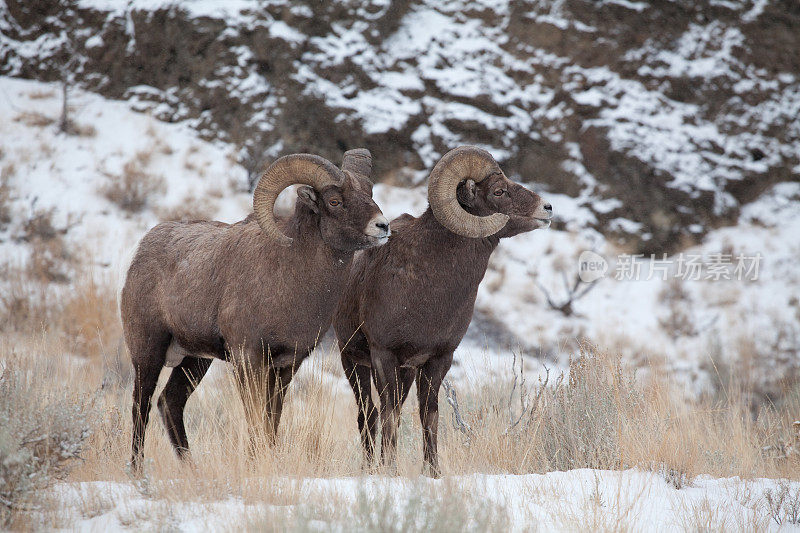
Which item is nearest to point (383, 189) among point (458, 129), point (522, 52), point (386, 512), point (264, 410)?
point (458, 129)

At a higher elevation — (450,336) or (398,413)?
(450,336)

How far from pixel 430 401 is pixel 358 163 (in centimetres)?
165

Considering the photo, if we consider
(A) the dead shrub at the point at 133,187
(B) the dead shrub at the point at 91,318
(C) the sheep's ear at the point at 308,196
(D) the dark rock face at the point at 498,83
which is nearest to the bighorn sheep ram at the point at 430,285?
(C) the sheep's ear at the point at 308,196

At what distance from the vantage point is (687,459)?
488 centimetres

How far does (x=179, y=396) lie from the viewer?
527 centimetres

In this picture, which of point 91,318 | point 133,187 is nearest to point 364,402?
point 91,318

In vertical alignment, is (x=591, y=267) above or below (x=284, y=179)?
below

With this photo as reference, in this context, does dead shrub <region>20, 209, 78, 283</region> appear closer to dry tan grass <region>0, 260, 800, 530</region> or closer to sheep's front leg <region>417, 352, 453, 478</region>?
dry tan grass <region>0, 260, 800, 530</region>

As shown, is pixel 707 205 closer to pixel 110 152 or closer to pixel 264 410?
pixel 110 152

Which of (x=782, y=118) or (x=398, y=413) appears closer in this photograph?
(x=398, y=413)

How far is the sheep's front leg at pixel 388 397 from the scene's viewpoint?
15.1 ft

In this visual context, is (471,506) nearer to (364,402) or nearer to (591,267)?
(364,402)

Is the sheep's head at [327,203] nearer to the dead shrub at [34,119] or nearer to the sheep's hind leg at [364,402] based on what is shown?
the sheep's hind leg at [364,402]

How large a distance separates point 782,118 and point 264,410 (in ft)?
52.9
